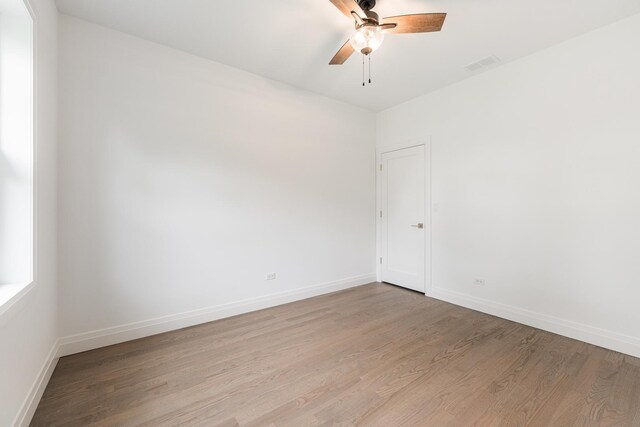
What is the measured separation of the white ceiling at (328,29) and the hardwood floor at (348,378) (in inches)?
114

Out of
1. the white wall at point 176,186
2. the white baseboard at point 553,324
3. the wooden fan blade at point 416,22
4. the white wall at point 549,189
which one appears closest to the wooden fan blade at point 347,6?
the wooden fan blade at point 416,22

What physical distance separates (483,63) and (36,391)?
15.6 ft

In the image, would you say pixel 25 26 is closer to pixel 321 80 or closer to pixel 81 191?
pixel 81 191

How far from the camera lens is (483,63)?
298 cm

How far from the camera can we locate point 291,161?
11.7 feet

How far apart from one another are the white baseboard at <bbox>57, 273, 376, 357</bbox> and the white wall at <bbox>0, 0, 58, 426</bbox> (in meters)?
0.22

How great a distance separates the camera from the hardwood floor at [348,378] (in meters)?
1.61

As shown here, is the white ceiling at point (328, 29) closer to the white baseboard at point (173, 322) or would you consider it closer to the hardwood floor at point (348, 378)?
the white baseboard at point (173, 322)

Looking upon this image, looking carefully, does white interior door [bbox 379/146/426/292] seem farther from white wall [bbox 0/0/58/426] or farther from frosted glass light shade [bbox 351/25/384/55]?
white wall [bbox 0/0/58/426]

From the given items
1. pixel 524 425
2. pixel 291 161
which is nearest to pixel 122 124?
pixel 291 161

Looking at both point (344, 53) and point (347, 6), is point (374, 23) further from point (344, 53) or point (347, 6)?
point (344, 53)

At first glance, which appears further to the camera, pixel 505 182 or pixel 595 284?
pixel 505 182

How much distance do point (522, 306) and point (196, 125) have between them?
4054 mm

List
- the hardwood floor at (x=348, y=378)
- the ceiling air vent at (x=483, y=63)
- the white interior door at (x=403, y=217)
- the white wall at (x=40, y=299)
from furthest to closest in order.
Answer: the white interior door at (x=403, y=217), the ceiling air vent at (x=483, y=63), the hardwood floor at (x=348, y=378), the white wall at (x=40, y=299)
